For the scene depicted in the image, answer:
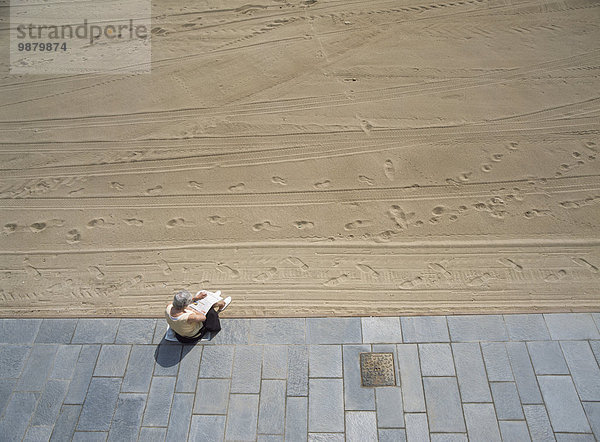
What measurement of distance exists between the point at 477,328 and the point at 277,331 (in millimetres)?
2235

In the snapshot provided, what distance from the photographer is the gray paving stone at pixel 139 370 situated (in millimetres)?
4602

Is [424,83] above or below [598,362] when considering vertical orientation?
above

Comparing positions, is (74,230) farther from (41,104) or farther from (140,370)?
(41,104)

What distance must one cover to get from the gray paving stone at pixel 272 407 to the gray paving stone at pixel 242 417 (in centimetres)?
7

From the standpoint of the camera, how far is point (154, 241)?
5.77 metres

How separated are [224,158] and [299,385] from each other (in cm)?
356

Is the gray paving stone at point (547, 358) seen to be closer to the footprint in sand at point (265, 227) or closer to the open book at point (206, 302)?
the footprint in sand at point (265, 227)

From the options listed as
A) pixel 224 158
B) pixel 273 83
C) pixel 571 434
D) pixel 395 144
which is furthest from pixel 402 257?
pixel 273 83

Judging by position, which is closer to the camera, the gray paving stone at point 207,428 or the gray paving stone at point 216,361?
the gray paving stone at point 207,428

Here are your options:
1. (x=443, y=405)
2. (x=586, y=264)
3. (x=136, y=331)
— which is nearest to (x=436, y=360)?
(x=443, y=405)

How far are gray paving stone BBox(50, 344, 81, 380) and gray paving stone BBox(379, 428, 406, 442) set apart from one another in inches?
134

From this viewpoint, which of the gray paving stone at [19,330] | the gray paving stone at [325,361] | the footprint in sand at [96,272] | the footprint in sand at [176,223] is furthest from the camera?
the footprint in sand at [176,223]

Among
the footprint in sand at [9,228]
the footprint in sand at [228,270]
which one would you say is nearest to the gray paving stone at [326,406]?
the footprint in sand at [228,270]

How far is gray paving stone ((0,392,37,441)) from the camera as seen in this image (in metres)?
4.39
